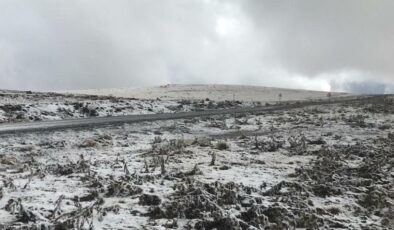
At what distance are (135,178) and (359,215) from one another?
202 inches

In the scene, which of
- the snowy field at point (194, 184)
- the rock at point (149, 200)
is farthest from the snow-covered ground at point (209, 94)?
the rock at point (149, 200)

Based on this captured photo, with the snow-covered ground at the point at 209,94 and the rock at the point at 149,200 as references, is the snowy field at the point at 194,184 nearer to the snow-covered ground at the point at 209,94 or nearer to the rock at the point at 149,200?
the rock at the point at 149,200

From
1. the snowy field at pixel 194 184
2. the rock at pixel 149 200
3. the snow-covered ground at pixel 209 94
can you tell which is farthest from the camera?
the snow-covered ground at pixel 209 94

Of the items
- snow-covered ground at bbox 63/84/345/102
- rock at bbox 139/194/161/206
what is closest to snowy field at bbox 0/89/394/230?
rock at bbox 139/194/161/206

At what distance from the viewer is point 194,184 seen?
11164 millimetres

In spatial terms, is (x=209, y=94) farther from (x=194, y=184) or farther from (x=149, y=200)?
(x=149, y=200)

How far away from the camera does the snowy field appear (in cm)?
904

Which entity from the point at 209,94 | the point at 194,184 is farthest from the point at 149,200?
the point at 209,94

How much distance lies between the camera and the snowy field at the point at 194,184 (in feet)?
29.7

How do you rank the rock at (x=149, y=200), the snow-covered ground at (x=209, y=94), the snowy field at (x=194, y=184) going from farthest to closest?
the snow-covered ground at (x=209, y=94), the rock at (x=149, y=200), the snowy field at (x=194, y=184)

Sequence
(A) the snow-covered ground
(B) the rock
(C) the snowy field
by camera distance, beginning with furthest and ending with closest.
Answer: (A) the snow-covered ground → (B) the rock → (C) the snowy field

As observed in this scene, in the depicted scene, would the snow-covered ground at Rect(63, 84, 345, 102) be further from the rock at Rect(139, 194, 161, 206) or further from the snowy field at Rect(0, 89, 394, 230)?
the rock at Rect(139, 194, 161, 206)

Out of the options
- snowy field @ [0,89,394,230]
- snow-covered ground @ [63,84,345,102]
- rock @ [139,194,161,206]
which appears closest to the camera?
snowy field @ [0,89,394,230]

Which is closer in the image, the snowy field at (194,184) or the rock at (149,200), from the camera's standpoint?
the snowy field at (194,184)
